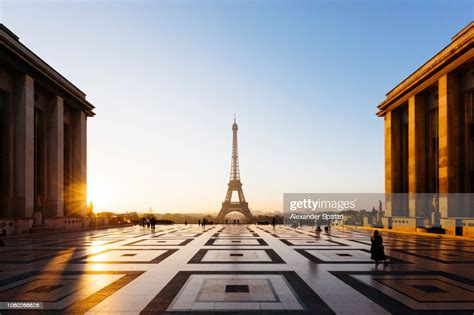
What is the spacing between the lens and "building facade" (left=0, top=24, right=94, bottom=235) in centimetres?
3750

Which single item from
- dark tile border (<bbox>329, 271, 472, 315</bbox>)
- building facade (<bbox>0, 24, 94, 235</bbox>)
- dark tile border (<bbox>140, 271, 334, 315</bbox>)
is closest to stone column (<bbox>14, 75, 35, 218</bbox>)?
building facade (<bbox>0, 24, 94, 235</bbox>)

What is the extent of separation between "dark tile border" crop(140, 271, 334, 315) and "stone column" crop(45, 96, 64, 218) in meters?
40.0

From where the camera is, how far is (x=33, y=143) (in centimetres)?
4156

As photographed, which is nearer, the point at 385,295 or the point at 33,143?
the point at 385,295

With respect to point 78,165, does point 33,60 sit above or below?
above

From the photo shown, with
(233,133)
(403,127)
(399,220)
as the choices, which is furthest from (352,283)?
(233,133)

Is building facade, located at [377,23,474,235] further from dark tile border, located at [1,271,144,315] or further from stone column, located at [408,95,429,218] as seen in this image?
dark tile border, located at [1,271,144,315]

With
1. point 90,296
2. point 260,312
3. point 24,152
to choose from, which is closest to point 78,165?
point 24,152

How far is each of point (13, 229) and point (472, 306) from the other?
34.0 m

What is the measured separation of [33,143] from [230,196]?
82027mm

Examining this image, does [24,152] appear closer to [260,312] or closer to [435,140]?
[260,312]

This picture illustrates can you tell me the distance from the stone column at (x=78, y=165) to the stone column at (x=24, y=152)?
1701 cm

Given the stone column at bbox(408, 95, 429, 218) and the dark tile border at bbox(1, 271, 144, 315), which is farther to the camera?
the stone column at bbox(408, 95, 429, 218)

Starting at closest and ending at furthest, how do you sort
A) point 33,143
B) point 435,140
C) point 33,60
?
point 33,60 → point 33,143 → point 435,140
